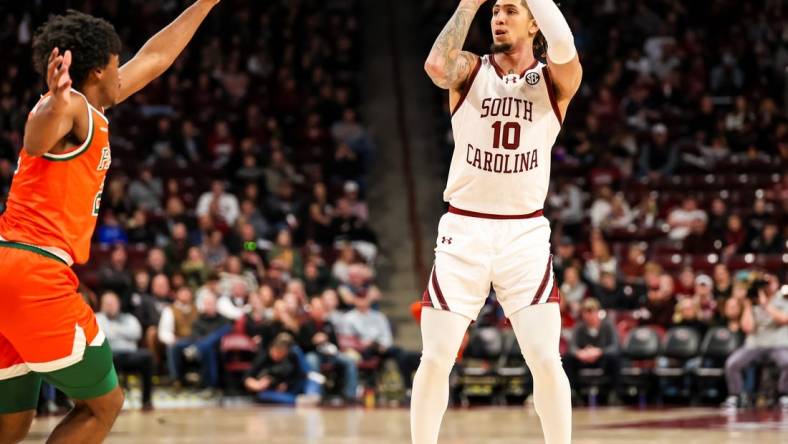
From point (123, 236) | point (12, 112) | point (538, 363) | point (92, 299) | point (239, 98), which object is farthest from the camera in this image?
point (239, 98)

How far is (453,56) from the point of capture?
19.5 ft

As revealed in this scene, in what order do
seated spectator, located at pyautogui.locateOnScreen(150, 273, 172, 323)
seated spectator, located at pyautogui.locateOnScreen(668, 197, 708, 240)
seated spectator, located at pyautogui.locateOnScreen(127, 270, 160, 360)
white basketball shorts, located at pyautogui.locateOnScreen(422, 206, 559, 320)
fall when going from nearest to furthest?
white basketball shorts, located at pyautogui.locateOnScreen(422, 206, 559, 320), seated spectator, located at pyautogui.locateOnScreen(127, 270, 160, 360), seated spectator, located at pyautogui.locateOnScreen(150, 273, 172, 323), seated spectator, located at pyautogui.locateOnScreen(668, 197, 708, 240)

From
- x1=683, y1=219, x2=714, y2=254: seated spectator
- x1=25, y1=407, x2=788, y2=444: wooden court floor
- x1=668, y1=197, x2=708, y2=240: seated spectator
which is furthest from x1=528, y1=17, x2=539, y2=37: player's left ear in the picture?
x1=668, y1=197, x2=708, y2=240: seated spectator

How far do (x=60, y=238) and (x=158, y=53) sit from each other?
4.01ft

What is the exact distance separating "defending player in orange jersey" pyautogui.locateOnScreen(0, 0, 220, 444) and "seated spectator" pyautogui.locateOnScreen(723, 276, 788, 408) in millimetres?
10771

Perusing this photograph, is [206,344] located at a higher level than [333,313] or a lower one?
lower

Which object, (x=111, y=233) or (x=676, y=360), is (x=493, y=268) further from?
(x=111, y=233)

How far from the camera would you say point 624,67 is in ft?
72.0

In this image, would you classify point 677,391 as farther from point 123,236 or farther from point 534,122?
point 534,122

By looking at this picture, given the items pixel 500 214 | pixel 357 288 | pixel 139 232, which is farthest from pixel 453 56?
pixel 139 232

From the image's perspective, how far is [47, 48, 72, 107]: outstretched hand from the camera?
4.55 meters

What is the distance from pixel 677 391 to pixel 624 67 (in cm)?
826

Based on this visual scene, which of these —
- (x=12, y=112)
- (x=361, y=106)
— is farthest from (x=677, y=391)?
(x=12, y=112)

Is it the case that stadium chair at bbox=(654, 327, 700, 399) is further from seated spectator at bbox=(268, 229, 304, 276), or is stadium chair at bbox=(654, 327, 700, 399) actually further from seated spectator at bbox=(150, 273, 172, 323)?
seated spectator at bbox=(150, 273, 172, 323)
